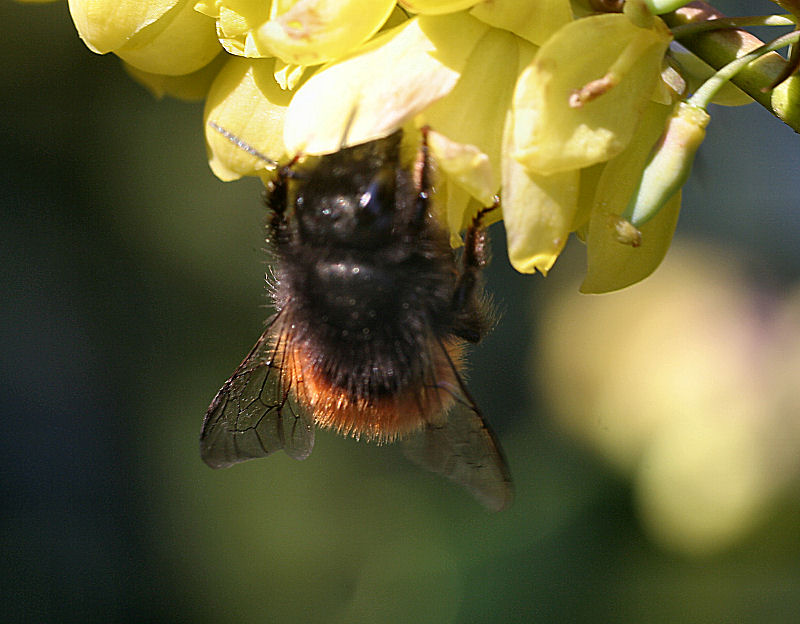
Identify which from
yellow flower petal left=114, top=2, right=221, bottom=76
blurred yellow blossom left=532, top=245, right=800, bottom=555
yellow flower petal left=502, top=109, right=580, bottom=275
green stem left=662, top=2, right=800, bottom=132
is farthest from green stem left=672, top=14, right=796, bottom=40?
blurred yellow blossom left=532, top=245, right=800, bottom=555

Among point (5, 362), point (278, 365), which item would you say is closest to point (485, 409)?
point (5, 362)

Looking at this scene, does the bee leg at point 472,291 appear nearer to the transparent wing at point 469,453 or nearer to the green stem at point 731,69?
the transparent wing at point 469,453

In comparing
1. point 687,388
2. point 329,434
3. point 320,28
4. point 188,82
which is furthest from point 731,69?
point 329,434

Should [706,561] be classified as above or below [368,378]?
below

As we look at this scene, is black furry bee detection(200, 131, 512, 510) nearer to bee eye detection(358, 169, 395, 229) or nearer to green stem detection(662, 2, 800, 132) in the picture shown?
bee eye detection(358, 169, 395, 229)

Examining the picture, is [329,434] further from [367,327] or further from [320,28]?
[320,28]

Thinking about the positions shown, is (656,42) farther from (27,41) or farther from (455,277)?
(27,41)

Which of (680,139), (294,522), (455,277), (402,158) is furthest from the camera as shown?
(294,522)
